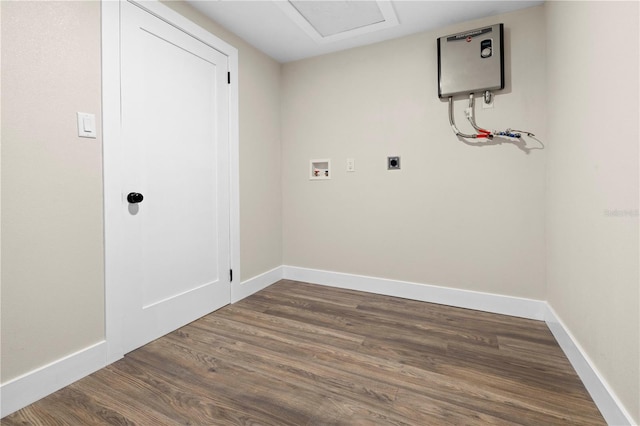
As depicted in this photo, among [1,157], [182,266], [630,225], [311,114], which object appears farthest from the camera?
[311,114]

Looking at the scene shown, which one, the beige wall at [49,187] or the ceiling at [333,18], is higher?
the ceiling at [333,18]

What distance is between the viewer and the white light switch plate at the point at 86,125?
145 cm

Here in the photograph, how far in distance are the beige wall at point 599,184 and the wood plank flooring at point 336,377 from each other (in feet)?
0.93

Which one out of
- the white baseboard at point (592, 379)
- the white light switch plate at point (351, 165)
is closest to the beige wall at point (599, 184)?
the white baseboard at point (592, 379)

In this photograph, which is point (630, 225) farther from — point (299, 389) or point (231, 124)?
point (231, 124)

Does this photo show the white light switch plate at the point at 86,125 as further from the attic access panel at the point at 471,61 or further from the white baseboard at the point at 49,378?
the attic access panel at the point at 471,61

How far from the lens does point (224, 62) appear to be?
2311 millimetres

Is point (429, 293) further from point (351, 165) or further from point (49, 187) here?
point (49, 187)

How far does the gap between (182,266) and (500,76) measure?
2.59 metres

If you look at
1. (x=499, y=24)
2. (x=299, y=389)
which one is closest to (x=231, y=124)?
(x=299, y=389)

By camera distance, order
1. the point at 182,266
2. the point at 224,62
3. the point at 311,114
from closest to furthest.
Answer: the point at 182,266 < the point at 224,62 < the point at 311,114

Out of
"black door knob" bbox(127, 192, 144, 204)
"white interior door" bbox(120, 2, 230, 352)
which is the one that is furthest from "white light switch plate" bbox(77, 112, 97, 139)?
"black door knob" bbox(127, 192, 144, 204)

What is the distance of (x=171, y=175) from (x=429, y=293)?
215cm

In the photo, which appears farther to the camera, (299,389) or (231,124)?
(231,124)
